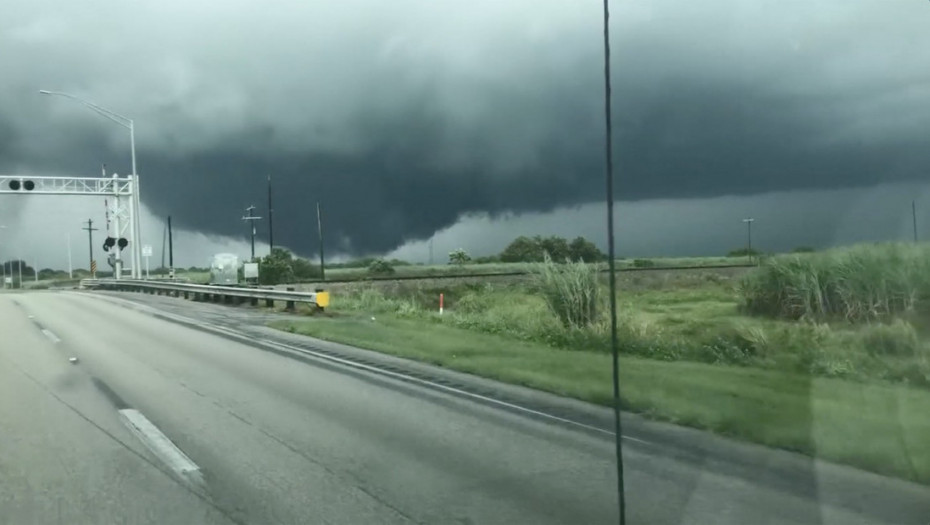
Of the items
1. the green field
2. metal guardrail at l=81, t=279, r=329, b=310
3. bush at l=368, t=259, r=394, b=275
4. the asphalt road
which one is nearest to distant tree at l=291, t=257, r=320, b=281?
bush at l=368, t=259, r=394, b=275

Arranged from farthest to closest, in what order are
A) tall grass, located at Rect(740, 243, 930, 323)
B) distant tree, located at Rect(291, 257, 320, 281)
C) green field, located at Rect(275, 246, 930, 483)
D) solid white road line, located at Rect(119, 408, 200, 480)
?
distant tree, located at Rect(291, 257, 320, 281)
tall grass, located at Rect(740, 243, 930, 323)
green field, located at Rect(275, 246, 930, 483)
solid white road line, located at Rect(119, 408, 200, 480)

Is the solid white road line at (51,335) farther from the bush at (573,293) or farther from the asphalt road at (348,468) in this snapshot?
the bush at (573,293)

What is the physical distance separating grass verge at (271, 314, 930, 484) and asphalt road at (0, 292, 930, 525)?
0.95m

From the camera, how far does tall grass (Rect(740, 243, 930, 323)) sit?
2080cm

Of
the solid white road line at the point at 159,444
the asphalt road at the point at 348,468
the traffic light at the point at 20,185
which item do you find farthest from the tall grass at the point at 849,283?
the traffic light at the point at 20,185

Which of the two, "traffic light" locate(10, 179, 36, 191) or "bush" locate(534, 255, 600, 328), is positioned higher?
"traffic light" locate(10, 179, 36, 191)

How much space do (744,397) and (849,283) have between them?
1258cm

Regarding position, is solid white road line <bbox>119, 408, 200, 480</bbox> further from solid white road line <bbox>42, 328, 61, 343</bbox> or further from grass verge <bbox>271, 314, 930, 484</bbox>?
solid white road line <bbox>42, 328, 61, 343</bbox>

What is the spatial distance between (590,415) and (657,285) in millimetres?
47270

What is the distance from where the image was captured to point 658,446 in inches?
369

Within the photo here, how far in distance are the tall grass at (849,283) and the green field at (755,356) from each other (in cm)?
5

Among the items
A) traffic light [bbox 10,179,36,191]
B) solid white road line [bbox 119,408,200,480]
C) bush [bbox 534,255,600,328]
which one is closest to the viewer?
solid white road line [bbox 119,408,200,480]

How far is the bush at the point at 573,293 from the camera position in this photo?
24.2m

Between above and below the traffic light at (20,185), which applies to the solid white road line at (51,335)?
below
